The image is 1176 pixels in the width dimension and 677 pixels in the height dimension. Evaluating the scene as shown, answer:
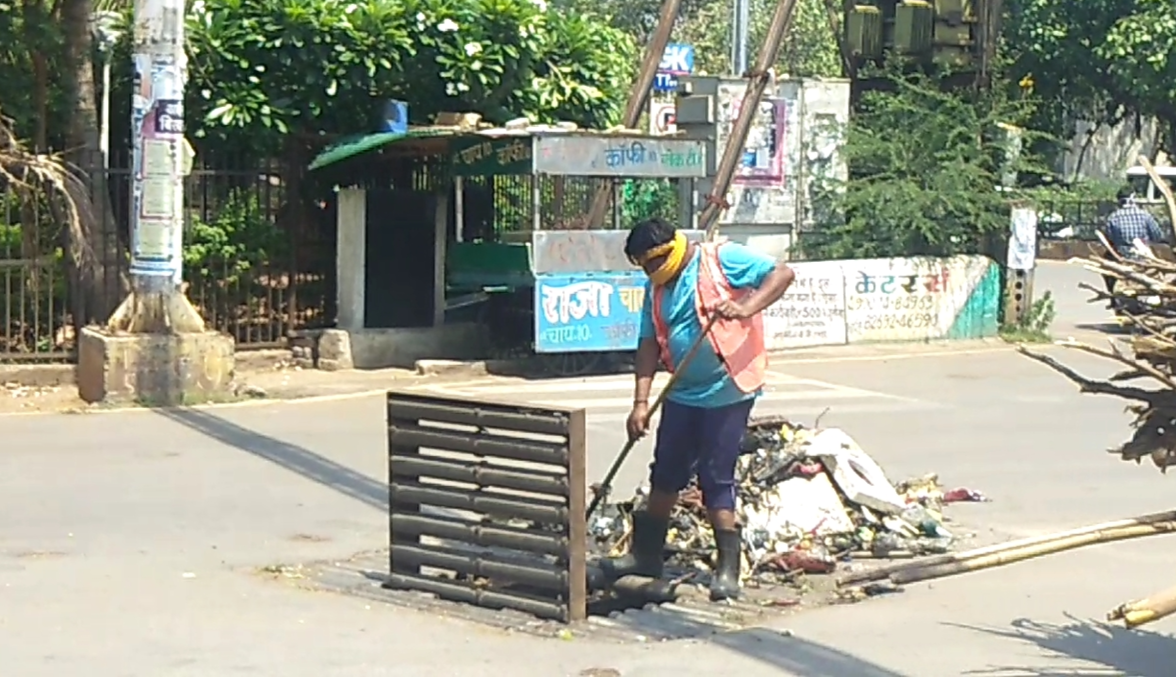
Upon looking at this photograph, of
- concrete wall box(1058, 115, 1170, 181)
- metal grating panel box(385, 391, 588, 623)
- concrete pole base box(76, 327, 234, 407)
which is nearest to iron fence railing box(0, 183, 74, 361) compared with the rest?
concrete pole base box(76, 327, 234, 407)

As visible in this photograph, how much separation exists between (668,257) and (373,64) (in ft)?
31.3

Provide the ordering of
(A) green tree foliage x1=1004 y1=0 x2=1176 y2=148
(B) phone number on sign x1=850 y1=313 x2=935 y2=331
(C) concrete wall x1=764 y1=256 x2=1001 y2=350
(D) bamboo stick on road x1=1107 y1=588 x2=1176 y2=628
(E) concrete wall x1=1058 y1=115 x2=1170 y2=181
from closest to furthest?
(D) bamboo stick on road x1=1107 y1=588 x2=1176 y2=628 < (C) concrete wall x1=764 y1=256 x2=1001 y2=350 < (B) phone number on sign x1=850 y1=313 x2=935 y2=331 < (A) green tree foliage x1=1004 y1=0 x2=1176 y2=148 < (E) concrete wall x1=1058 y1=115 x2=1170 y2=181

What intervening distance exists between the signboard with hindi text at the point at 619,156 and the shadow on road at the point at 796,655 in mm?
9201

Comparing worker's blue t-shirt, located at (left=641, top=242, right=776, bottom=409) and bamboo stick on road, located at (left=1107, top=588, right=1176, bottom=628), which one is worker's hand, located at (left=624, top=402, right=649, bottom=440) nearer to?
worker's blue t-shirt, located at (left=641, top=242, right=776, bottom=409)

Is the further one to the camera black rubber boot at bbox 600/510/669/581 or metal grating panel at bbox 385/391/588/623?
black rubber boot at bbox 600/510/669/581

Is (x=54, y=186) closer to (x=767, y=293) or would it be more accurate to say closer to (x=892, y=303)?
(x=767, y=293)

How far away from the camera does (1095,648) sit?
279 inches

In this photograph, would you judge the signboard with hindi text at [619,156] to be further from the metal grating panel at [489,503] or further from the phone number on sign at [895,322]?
the metal grating panel at [489,503]

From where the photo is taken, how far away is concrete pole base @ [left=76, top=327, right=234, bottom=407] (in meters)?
13.8

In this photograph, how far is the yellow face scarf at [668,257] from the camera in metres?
7.59

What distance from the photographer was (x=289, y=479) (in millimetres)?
11023

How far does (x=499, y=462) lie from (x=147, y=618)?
62.8 inches

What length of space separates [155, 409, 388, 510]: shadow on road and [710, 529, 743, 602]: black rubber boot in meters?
2.97

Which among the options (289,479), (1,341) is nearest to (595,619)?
(289,479)
